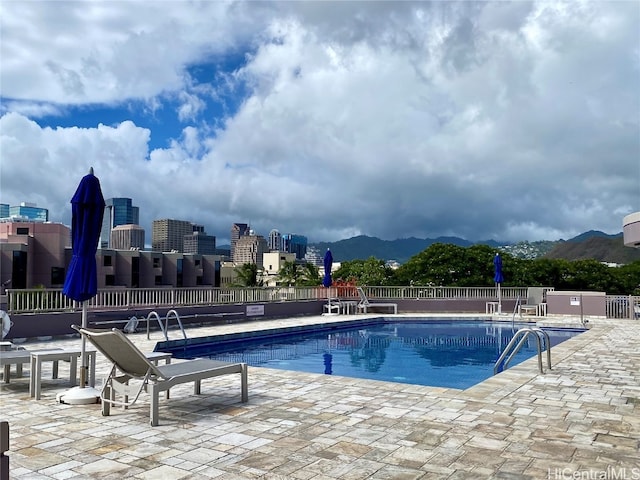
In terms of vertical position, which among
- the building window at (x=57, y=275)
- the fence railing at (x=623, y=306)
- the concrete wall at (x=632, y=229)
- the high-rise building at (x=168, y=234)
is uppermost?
the high-rise building at (x=168, y=234)

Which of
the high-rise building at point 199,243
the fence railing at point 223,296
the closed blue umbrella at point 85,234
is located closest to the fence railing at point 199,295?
the fence railing at point 223,296

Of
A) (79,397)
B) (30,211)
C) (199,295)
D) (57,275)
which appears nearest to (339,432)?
(79,397)

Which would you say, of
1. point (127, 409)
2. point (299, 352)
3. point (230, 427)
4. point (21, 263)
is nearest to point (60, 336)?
point (299, 352)

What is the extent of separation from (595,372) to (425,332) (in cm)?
897

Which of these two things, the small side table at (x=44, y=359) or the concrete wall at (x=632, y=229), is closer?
the small side table at (x=44, y=359)

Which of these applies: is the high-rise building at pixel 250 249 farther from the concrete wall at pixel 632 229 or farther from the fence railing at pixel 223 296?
the concrete wall at pixel 632 229

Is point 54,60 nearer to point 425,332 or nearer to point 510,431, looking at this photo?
point 510,431

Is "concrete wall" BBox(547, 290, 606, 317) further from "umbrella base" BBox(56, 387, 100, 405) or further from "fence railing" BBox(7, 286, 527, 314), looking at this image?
"umbrella base" BBox(56, 387, 100, 405)

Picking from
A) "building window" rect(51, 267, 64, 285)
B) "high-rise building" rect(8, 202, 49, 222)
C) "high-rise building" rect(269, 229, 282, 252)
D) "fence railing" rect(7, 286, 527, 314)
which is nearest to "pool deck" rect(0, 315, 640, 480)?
"fence railing" rect(7, 286, 527, 314)

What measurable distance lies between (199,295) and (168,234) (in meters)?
126

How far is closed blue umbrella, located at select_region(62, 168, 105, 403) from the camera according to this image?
5.38 metres

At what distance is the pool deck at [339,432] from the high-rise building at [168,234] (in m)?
130

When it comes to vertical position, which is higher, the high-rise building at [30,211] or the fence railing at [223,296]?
the high-rise building at [30,211]

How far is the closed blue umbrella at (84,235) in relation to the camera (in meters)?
5.38
